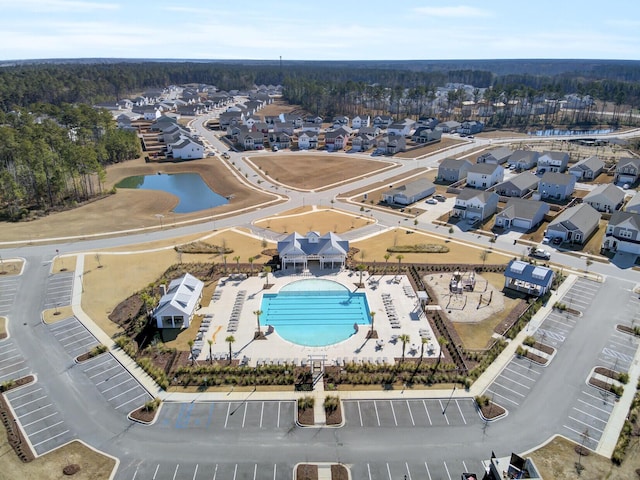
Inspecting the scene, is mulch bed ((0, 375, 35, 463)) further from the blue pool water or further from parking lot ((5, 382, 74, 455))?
the blue pool water

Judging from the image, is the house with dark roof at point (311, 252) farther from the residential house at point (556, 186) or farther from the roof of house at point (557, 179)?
the roof of house at point (557, 179)

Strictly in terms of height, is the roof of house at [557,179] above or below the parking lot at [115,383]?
above

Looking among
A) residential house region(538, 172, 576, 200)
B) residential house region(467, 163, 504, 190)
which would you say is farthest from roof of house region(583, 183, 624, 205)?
residential house region(467, 163, 504, 190)

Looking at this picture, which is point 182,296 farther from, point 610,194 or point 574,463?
point 610,194

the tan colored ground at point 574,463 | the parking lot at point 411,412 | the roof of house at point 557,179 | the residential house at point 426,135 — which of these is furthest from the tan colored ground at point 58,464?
the residential house at point 426,135

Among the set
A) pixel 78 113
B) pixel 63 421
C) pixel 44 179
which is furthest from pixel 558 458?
pixel 78 113

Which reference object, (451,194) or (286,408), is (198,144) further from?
(286,408)

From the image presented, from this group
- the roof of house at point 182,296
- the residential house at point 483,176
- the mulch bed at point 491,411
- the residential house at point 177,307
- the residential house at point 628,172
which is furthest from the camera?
the residential house at point 628,172
